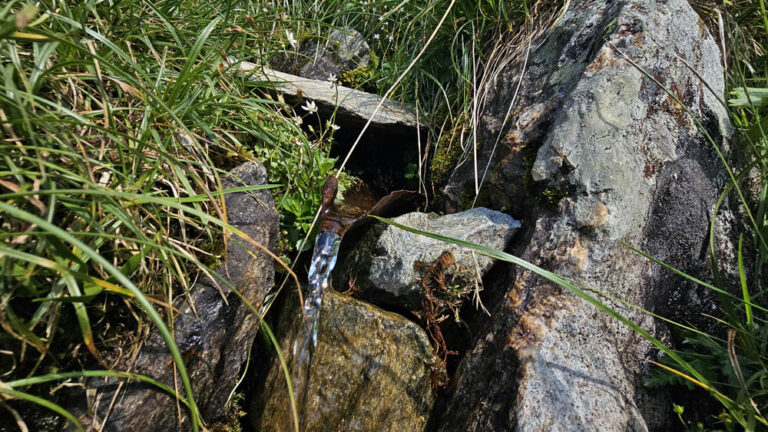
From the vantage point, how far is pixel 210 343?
2.05 m

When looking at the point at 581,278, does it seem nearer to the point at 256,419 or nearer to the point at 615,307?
the point at 615,307

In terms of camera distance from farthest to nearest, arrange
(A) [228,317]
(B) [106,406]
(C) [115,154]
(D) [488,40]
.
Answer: (D) [488,40] → (A) [228,317] → (C) [115,154] → (B) [106,406]

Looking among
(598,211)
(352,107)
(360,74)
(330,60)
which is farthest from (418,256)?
(330,60)

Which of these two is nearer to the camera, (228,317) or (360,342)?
(228,317)

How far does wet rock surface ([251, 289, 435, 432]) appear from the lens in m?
2.18

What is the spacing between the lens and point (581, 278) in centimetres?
200

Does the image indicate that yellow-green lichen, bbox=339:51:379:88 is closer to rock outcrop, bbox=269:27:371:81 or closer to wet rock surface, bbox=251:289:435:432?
rock outcrop, bbox=269:27:371:81

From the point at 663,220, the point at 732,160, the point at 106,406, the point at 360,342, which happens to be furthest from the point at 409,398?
the point at 732,160

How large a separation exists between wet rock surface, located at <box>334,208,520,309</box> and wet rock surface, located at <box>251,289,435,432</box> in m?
0.16

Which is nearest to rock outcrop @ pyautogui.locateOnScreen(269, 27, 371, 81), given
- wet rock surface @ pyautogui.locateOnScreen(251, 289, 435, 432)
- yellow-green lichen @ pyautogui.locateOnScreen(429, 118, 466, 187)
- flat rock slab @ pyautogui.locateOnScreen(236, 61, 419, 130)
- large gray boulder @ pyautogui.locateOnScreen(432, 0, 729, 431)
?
flat rock slab @ pyautogui.locateOnScreen(236, 61, 419, 130)

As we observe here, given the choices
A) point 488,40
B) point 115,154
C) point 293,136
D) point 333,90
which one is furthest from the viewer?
point 333,90

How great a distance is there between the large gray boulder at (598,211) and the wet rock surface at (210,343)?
41.1 inches

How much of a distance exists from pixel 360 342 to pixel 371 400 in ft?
0.90

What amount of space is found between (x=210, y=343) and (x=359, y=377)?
2.37 ft
